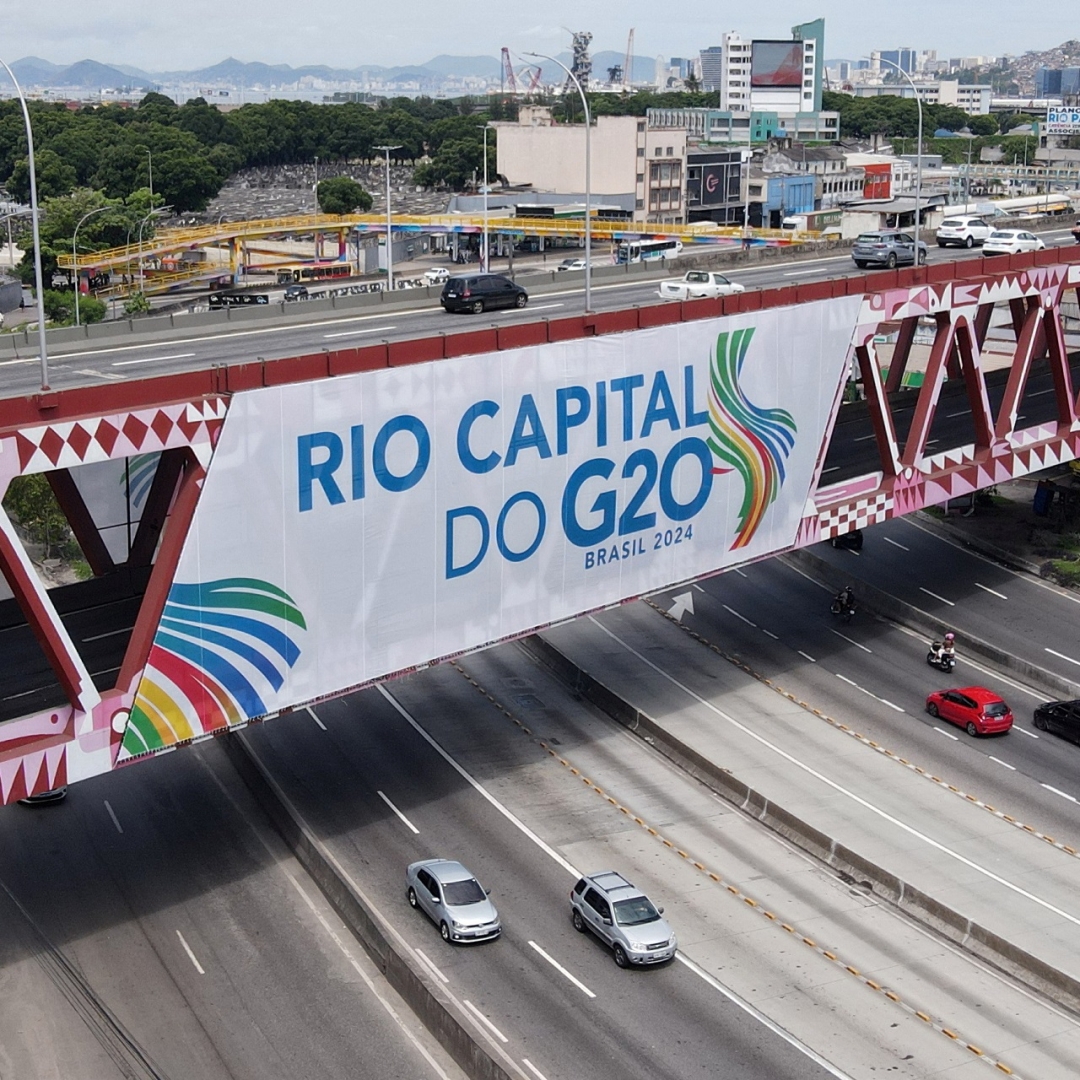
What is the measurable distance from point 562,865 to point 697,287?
34578 mm

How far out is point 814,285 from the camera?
4578 cm

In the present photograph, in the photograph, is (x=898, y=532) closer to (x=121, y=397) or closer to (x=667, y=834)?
(x=667, y=834)

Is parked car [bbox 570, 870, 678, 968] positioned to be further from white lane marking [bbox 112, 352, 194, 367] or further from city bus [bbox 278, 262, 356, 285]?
city bus [bbox 278, 262, 356, 285]

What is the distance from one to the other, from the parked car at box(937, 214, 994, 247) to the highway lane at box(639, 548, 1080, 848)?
2976 cm

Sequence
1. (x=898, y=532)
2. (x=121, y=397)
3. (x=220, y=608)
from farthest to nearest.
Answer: (x=898, y=532) → (x=220, y=608) → (x=121, y=397)

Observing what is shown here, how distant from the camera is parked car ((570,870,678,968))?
33688mm

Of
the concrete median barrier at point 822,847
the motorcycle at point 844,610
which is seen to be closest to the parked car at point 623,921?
the concrete median barrier at point 822,847

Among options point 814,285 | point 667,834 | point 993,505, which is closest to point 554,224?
point 993,505

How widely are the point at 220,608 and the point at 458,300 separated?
29146 millimetres

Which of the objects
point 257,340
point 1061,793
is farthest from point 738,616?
point 257,340

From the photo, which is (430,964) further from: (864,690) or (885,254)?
(885,254)

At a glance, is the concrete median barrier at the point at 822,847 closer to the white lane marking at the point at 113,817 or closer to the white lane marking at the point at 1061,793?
the white lane marking at the point at 1061,793

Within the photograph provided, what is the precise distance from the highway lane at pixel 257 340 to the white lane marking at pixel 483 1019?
19344 millimetres

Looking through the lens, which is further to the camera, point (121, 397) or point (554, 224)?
point (554, 224)
